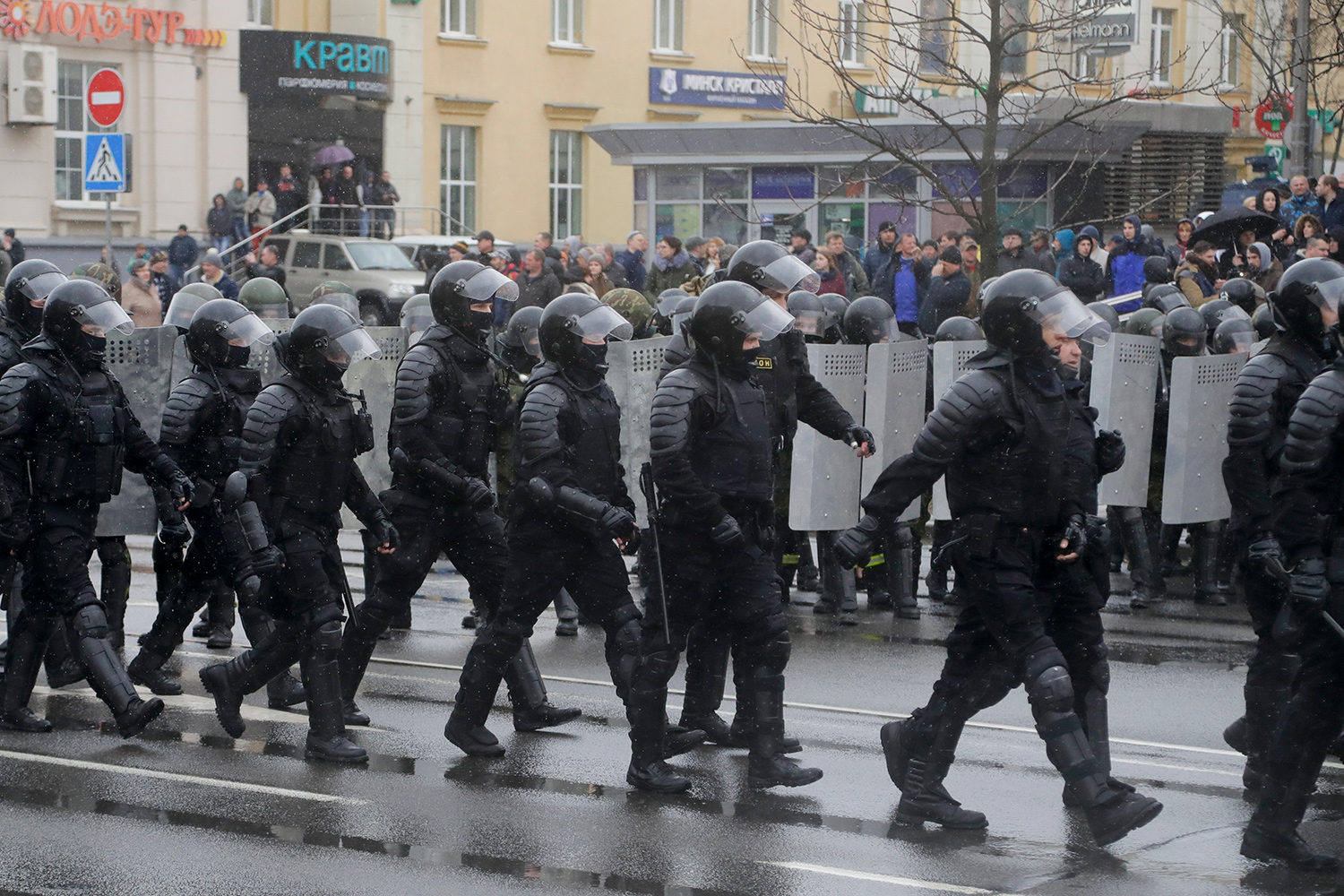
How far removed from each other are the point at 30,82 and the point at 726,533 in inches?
1082

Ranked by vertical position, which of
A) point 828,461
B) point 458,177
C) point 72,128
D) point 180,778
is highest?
point 72,128

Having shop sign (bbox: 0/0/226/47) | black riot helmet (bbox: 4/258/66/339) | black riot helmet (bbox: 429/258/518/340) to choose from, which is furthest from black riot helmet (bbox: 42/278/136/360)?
shop sign (bbox: 0/0/226/47)

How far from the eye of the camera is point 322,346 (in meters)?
7.92

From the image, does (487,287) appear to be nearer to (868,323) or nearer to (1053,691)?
(1053,691)

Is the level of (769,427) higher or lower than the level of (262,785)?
higher

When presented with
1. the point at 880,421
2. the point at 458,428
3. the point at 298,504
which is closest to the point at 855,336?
the point at 880,421

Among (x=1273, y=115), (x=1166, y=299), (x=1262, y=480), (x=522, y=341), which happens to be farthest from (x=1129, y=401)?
(x=1273, y=115)

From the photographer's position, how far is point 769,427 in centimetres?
773

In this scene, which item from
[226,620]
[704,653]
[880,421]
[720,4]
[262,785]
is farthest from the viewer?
[720,4]

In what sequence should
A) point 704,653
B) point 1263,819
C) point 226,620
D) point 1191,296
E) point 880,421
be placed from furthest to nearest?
point 1191,296 < point 880,421 < point 226,620 < point 704,653 < point 1263,819

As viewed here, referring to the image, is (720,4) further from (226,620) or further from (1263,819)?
(1263,819)

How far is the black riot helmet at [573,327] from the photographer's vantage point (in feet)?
25.4

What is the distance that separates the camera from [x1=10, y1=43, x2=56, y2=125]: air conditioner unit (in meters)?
31.7

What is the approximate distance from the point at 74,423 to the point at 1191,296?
9.74 m
